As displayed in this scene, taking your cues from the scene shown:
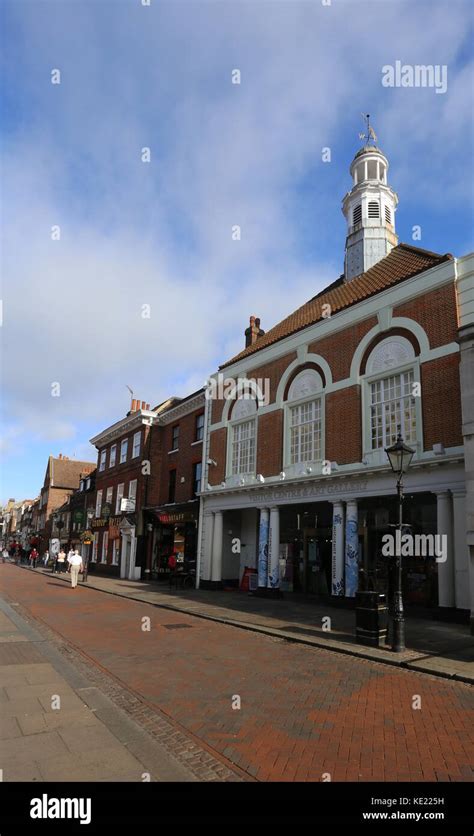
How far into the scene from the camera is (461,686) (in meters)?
7.88

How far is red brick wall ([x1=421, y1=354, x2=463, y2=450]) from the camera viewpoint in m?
14.2

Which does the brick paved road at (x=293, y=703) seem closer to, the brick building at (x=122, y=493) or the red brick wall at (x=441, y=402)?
the red brick wall at (x=441, y=402)

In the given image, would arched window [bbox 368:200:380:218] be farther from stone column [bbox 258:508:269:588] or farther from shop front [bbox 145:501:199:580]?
shop front [bbox 145:501:199:580]

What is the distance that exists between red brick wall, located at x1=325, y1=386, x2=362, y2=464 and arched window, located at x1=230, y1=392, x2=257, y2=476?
4.78 meters

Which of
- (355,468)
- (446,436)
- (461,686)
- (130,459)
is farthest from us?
(130,459)

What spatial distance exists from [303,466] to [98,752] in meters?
14.6

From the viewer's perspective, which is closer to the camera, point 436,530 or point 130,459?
point 436,530

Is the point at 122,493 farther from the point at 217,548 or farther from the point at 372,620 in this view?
the point at 372,620

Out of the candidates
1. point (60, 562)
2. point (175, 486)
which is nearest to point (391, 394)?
point (175, 486)

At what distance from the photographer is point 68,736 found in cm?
528

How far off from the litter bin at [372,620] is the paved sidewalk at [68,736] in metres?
5.78
